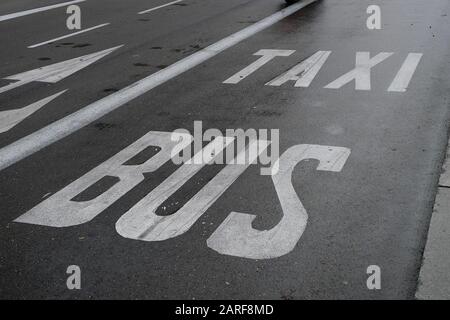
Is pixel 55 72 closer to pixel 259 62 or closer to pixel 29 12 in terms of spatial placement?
pixel 259 62

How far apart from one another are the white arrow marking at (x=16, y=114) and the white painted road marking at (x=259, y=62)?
293cm

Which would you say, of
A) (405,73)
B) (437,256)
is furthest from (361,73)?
(437,256)

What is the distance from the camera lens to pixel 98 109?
7.78 m

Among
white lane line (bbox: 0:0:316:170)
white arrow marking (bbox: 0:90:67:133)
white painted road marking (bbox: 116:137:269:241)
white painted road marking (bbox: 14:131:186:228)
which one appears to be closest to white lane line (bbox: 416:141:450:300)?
white painted road marking (bbox: 116:137:269:241)

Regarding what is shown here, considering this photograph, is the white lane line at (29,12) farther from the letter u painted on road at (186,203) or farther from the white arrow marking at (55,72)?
the letter u painted on road at (186,203)

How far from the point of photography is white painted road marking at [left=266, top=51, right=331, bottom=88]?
868cm

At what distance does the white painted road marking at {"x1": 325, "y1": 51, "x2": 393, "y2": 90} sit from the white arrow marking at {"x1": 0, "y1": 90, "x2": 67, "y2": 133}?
4381mm

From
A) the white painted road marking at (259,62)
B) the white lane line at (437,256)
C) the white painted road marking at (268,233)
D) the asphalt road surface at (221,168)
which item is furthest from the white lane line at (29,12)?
the white lane line at (437,256)

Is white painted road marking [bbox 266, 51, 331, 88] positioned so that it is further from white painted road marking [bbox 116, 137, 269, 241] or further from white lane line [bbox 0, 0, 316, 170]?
white painted road marking [bbox 116, 137, 269, 241]

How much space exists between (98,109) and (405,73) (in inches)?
193

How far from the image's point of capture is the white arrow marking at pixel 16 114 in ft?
23.9

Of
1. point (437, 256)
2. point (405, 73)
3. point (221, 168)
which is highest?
point (405, 73)

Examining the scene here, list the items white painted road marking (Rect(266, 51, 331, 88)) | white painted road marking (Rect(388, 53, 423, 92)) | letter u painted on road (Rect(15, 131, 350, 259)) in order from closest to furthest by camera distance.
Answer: letter u painted on road (Rect(15, 131, 350, 259)), white painted road marking (Rect(388, 53, 423, 92)), white painted road marking (Rect(266, 51, 331, 88))
